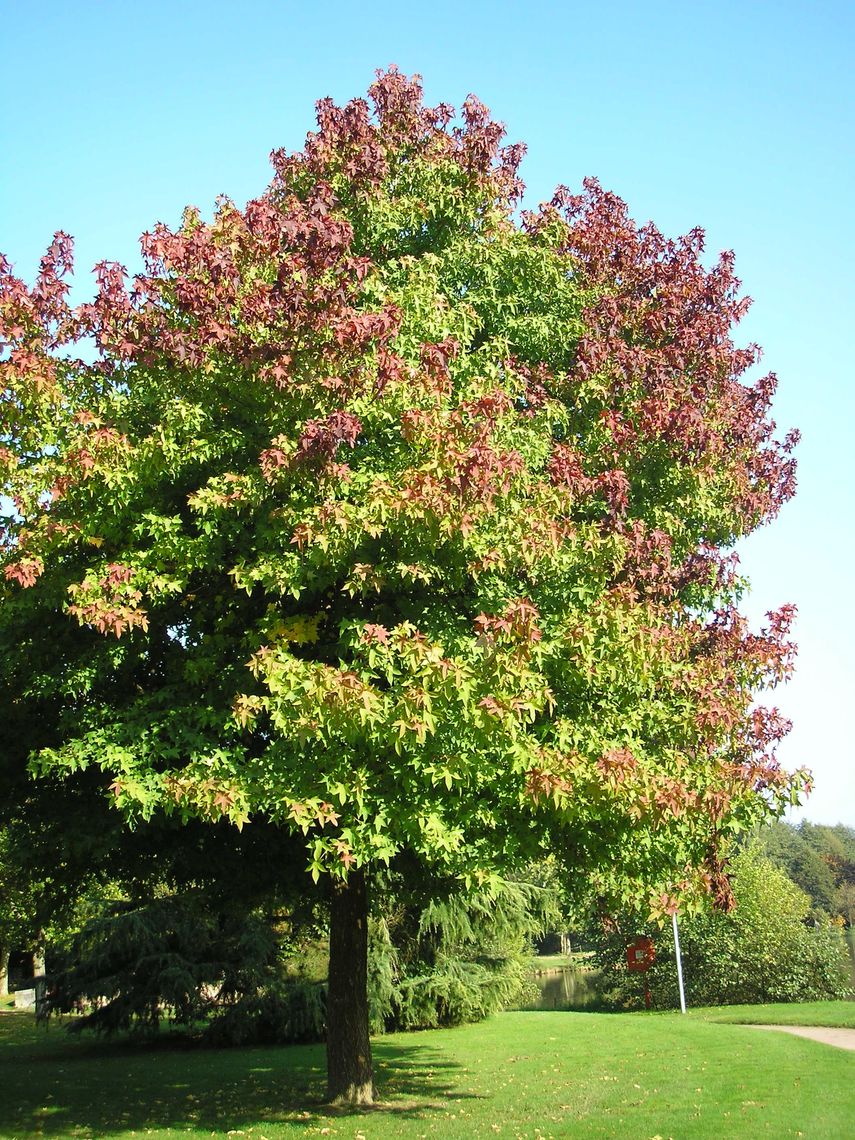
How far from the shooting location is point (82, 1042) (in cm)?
2312

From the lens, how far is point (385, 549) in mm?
9172

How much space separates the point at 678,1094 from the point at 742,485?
25.3 ft

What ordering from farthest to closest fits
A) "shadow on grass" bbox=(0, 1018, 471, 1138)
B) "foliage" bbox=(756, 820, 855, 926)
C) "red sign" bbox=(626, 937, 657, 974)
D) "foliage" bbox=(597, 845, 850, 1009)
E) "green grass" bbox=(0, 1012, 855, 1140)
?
"foliage" bbox=(756, 820, 855, 926) → "red sign" bbox=(626, 937, 657, 974) → "foliage" bbox=(597, 845, 850, 1009) → "shadow on grass" bbox=(0, 1018, 471, 1138) → "green grass" bbox=(0, 1012, 855, 1140)

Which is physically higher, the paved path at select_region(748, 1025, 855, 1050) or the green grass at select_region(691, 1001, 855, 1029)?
the paved path at select_region(748, 1025, 855, 1050)

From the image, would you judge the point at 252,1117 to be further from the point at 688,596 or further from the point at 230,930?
the point at 230,930

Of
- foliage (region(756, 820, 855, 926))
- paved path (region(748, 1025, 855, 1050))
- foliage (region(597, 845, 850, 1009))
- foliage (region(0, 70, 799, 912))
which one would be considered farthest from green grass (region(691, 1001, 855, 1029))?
foliage (region(756, 820, 855, 926))

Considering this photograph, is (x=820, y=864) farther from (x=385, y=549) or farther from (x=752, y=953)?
(x=385, y=549)

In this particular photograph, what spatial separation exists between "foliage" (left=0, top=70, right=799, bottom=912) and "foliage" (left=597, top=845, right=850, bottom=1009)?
21021 mm

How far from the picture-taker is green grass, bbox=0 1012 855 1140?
33.6 ft

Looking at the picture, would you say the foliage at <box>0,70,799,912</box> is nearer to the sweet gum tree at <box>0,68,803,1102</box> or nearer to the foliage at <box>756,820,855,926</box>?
the sweet gum tree at <box>0,68,803,1102</box>

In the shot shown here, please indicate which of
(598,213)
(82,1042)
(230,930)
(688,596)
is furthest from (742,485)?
(82,1042)

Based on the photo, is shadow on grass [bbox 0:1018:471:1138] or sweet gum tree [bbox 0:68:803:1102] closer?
sweet gum tree [bbox 0:68:803:1102]

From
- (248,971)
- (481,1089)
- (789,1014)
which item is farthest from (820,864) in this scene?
(481,1089)

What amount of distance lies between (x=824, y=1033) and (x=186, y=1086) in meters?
12.2
